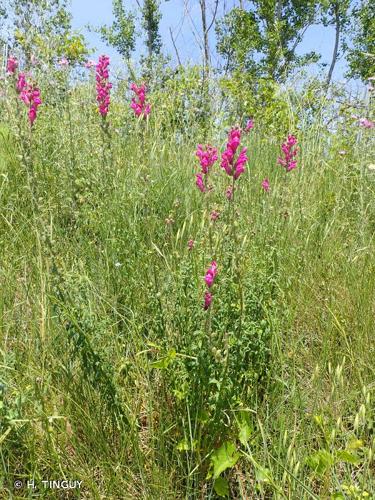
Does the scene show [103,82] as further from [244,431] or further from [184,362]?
[244,431]

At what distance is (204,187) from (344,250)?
111 cm

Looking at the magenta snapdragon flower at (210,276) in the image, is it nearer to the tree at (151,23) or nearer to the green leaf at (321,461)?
the green leaf at (321,461)

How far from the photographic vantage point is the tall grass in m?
1.14

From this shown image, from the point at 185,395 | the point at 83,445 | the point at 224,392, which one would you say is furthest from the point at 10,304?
the point at 224,392

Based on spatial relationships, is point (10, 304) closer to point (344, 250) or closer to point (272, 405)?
point (272, 405)

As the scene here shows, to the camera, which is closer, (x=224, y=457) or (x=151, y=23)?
(x=224, y=457)

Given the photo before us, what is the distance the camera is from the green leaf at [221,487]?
3.68 feet

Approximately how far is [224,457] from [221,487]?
76 millimetres

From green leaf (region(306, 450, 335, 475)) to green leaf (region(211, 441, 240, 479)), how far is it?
0.19 meters

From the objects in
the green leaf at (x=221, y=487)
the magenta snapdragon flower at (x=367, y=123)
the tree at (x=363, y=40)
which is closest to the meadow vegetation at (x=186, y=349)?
the green leaf at (x=221, y=487)

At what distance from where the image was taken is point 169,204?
2.48 metres

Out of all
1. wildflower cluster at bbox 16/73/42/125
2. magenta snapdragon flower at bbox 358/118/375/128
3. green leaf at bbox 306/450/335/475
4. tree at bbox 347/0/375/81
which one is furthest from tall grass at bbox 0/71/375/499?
tree at bbox 347/0/375/81

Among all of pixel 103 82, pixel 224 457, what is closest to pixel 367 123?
pixel 103 82

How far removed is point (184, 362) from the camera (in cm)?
125
